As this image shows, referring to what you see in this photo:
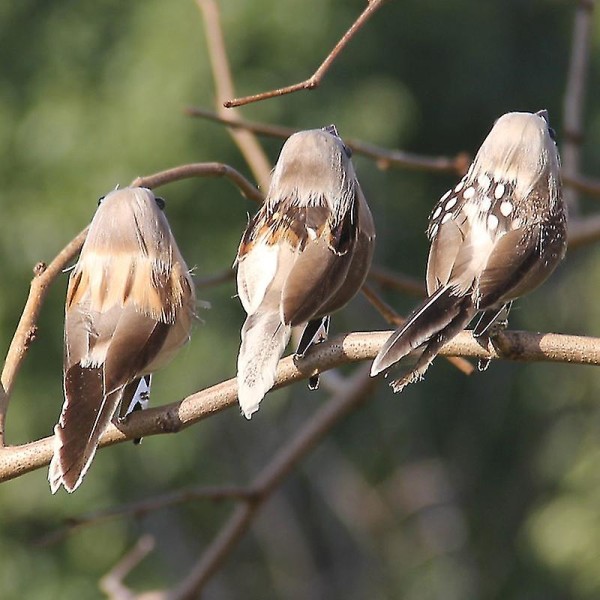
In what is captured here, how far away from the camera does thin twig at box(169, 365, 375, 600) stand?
5031 millimetres

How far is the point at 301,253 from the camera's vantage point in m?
3.32

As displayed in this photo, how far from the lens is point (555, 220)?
3.51 metres

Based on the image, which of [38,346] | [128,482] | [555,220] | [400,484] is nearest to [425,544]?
[400,484]

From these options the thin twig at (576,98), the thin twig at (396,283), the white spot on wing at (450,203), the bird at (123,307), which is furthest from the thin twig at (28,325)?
the thin twig at (576,98)

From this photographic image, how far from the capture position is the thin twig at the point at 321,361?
2.96 m

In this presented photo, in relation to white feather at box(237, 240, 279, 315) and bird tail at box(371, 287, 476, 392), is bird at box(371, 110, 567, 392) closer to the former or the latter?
bird tail at box(371, 287, 476, 392)

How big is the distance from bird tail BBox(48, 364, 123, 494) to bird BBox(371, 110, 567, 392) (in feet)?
2.18

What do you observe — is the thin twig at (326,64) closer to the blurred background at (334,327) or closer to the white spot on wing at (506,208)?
the white spot on wing at (506,208)

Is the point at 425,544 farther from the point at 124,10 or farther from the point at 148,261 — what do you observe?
the point at 148,261

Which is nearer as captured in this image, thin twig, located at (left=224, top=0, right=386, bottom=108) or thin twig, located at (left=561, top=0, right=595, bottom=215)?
thin twig, located at (left=224, top=0, right=386, bottom=108)

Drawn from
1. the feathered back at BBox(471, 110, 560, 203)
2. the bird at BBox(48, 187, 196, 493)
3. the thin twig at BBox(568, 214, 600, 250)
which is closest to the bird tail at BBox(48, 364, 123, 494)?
the bird at BBox(48, 187, 196, 493)

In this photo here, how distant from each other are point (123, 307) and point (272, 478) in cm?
190

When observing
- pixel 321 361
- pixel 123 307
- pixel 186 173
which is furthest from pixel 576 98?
pixel 321 361

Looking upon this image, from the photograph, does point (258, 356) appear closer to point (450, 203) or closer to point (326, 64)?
point (326, 64)
